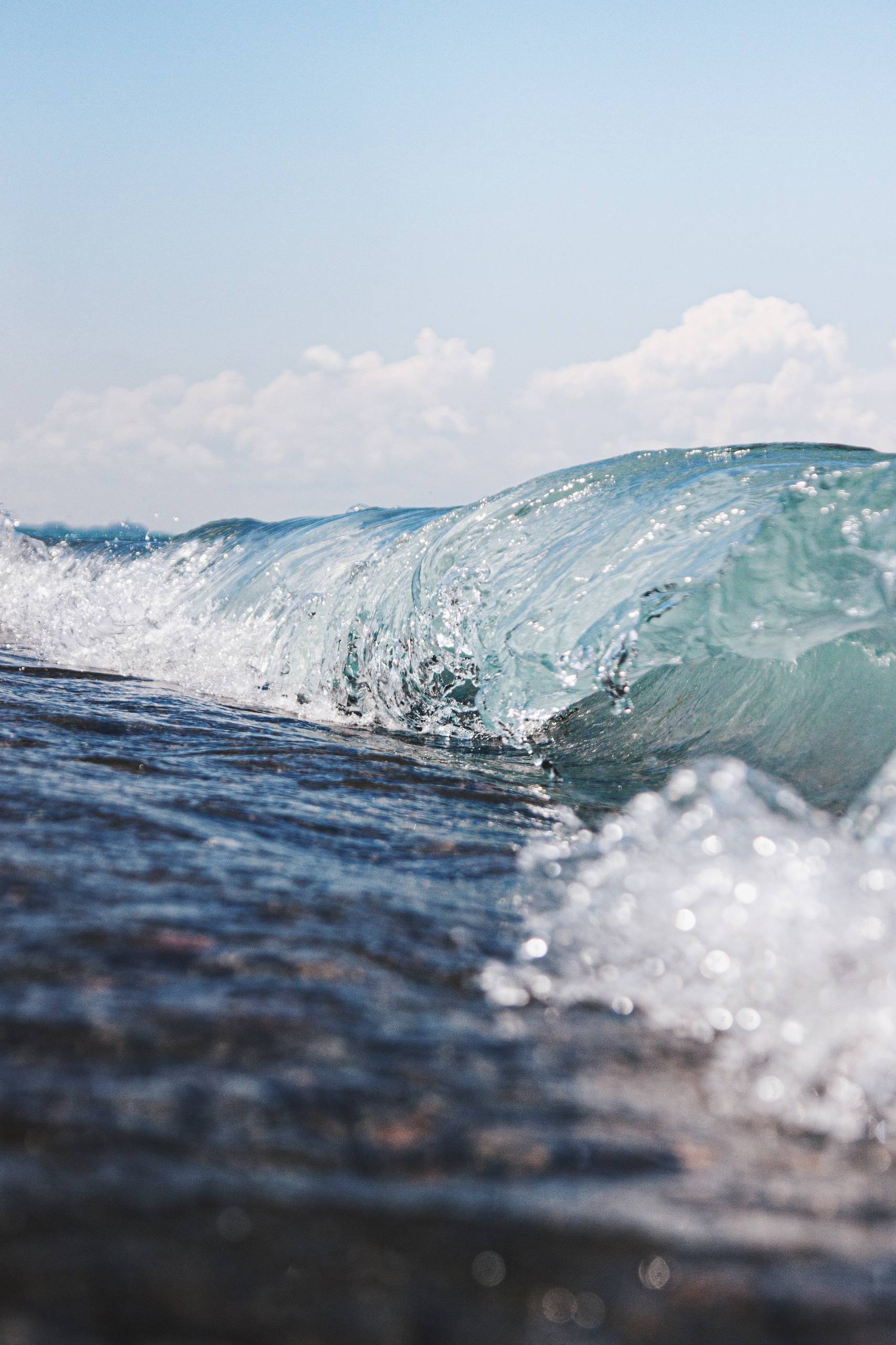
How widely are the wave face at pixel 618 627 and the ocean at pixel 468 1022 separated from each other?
40 mm

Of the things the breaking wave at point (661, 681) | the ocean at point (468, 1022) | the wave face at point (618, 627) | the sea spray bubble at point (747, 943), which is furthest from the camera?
the wave face at point (618, 627)

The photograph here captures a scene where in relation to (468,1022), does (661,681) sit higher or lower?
higher

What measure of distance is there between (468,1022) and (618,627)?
295 centimetres

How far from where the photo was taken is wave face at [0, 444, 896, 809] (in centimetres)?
434

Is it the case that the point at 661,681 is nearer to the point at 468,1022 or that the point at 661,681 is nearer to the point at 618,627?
the point at 618,627

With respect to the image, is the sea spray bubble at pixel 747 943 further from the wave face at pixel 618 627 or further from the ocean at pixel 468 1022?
the wave face at pixel 618 627

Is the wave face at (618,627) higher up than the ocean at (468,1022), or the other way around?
the wave face at (618,627)

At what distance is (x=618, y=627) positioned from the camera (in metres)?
4.42

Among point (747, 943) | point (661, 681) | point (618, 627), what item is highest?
point (618, 627)

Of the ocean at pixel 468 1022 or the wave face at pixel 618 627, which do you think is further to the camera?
the wave face at pixel 618 627

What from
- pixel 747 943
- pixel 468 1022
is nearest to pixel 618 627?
pixel 747 943

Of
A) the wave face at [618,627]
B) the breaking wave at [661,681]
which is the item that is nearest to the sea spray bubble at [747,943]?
the breaking wave at [661,681]

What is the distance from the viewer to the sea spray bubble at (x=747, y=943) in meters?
1.57

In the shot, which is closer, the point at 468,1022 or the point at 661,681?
the point at 468,1022
